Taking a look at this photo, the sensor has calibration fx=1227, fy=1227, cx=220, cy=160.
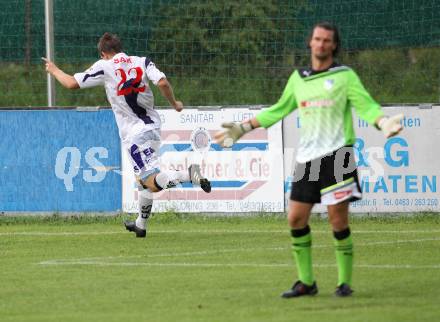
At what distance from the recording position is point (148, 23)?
1911 centimetres

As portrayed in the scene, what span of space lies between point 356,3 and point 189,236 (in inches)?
211

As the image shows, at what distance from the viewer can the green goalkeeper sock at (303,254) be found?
9.74 meters

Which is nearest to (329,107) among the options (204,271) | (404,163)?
(204,271)

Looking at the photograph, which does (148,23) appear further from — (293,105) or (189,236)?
(293,105)

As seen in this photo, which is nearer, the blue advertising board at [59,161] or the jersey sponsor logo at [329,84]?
the jersey sponsor logo at [329,84]

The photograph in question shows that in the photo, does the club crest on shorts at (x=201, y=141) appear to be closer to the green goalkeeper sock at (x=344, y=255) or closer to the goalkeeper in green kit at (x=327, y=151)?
the goalkeeper in green kit at (x=327, y=151)

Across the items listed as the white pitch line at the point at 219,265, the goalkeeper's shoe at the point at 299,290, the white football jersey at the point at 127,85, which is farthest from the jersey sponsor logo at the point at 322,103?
the white football jersey at the point at 127,85

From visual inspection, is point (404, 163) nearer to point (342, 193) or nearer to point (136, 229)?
point (136, 229)

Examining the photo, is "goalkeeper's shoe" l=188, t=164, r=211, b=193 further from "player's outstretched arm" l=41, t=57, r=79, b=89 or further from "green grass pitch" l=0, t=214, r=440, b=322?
"player's outstretched arm" l=41, t=57, r=79, b=89

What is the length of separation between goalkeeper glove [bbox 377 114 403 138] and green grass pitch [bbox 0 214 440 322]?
1.29m

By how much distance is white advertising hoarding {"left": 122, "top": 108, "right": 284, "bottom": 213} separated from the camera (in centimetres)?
1723

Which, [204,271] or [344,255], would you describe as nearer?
[344,255]

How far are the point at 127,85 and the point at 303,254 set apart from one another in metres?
5.80

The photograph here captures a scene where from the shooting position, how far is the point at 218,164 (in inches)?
683
